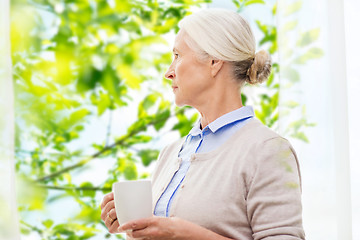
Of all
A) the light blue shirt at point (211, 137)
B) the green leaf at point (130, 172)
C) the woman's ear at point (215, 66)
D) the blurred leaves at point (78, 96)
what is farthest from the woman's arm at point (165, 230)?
the green leaf at point (130, 172)

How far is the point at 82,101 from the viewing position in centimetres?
180

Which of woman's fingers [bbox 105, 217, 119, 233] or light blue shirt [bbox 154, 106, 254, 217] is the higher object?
light blue shirt [bbox 154, 106, 254, 217]

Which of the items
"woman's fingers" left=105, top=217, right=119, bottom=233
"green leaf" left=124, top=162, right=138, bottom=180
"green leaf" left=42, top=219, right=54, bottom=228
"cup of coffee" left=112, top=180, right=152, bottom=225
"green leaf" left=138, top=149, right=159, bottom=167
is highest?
"cup of coffee" left=112, top=180, right=152, bottom=225

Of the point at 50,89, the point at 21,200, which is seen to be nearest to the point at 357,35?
the point at 50,89

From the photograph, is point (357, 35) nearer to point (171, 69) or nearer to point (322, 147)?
point (322, 147)

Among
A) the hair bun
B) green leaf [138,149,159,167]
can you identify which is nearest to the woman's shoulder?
the hair bun

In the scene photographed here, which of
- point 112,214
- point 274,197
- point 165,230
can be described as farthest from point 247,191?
point 112,214

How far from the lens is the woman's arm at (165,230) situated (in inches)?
33.5

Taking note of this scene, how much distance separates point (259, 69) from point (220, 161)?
1.01 feet

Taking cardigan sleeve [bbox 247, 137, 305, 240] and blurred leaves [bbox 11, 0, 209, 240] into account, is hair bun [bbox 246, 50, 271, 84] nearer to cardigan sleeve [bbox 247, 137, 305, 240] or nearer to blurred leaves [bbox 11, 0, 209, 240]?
cardigan sleeve [bbox 247, 137, 305, 240]

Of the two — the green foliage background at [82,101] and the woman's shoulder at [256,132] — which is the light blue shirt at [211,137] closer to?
the woman's shoulder at [256,132]

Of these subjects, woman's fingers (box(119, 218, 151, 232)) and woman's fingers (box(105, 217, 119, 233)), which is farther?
woman's fingers (box(105, 217, 119, 233))

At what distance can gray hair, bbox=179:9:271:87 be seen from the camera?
1115 millimetres

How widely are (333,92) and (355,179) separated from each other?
0.35 meters
